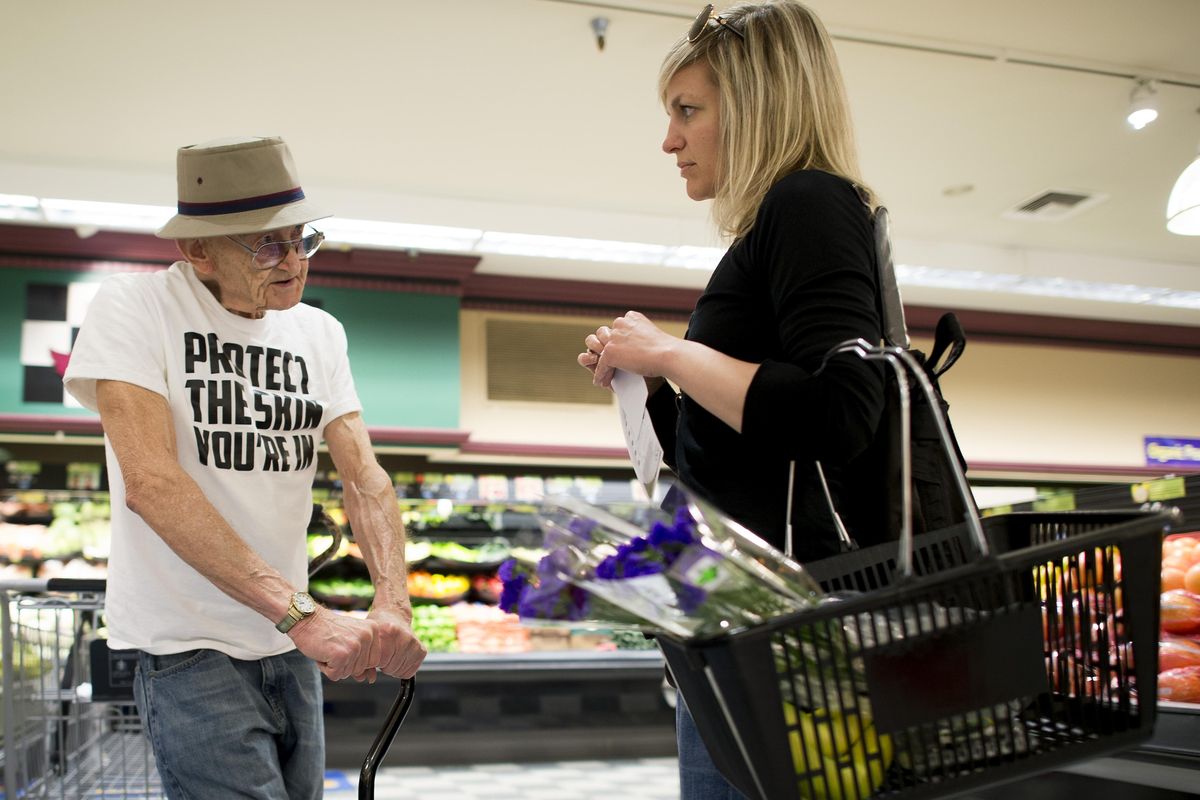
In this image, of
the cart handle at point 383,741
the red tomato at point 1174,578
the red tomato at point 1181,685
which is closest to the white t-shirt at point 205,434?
the cart handle at point 383,741

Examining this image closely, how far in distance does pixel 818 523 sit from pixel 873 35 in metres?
4.07

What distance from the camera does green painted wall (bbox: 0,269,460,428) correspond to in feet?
23.2

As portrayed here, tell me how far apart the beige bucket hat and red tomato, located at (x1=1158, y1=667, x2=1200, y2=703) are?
1703mm

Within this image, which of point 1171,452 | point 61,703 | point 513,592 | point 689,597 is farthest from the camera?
point 1171,452

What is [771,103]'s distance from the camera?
1.34m

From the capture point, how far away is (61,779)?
2.52 metres

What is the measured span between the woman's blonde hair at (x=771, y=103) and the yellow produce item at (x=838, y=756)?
0.64 metres

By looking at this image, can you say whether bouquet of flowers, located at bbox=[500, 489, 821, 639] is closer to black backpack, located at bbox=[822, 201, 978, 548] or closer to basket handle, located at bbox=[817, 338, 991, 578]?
basket handle, located at bbox=[817, 338, 991, 578]

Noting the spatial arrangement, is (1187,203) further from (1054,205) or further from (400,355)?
(400,355)

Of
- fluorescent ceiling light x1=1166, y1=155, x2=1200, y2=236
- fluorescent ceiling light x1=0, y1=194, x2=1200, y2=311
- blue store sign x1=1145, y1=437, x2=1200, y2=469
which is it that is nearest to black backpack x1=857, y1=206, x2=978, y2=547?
fluorescent ceiling light x1=1166, y1=155, x2=1200, y2=236

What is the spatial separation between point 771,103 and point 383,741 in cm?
112

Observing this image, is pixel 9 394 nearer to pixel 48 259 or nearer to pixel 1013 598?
pixel 48 259

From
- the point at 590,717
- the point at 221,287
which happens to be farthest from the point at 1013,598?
the point at 590,717

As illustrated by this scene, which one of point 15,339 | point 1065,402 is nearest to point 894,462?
point 15,339
